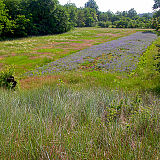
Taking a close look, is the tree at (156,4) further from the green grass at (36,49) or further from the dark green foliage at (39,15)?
the green grass at (36,49)

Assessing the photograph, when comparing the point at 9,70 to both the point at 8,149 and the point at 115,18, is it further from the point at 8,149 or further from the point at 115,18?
the point at 115,18

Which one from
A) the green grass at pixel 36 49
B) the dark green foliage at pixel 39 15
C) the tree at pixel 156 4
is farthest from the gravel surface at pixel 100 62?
the tree at pixel 156 4

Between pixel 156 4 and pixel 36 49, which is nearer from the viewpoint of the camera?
pixel 36 49

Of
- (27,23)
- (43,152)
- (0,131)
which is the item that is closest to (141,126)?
(43,152)

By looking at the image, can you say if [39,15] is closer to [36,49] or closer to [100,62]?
[36,49]

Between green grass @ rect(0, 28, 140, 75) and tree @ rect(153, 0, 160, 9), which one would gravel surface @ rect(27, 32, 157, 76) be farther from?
tree @ rect(153, 0, 160, 9)

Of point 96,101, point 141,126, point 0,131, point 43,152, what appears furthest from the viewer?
point 96,101

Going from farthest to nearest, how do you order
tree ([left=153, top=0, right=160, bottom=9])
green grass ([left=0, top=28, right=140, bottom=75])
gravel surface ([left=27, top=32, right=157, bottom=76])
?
tree ([left=153, top=0, right=160, bottom=9]) < green grass ([left=0, top=28, right=140, bottom=75]) < gravel surface ([left=27, top=32, right=157, bottom=76])

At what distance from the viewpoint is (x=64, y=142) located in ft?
9.36

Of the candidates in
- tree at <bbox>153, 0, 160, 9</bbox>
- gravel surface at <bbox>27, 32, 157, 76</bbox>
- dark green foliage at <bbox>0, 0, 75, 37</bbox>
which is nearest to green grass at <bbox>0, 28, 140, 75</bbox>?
gravel surface at <bbox>27, 32, 157, 76</bbox>

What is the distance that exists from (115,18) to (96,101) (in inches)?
5171

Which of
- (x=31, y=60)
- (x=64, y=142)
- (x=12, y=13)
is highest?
(x=12, y=13)

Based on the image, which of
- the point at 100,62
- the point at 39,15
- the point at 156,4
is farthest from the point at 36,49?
the point at 156,4

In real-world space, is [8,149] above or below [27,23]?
below
